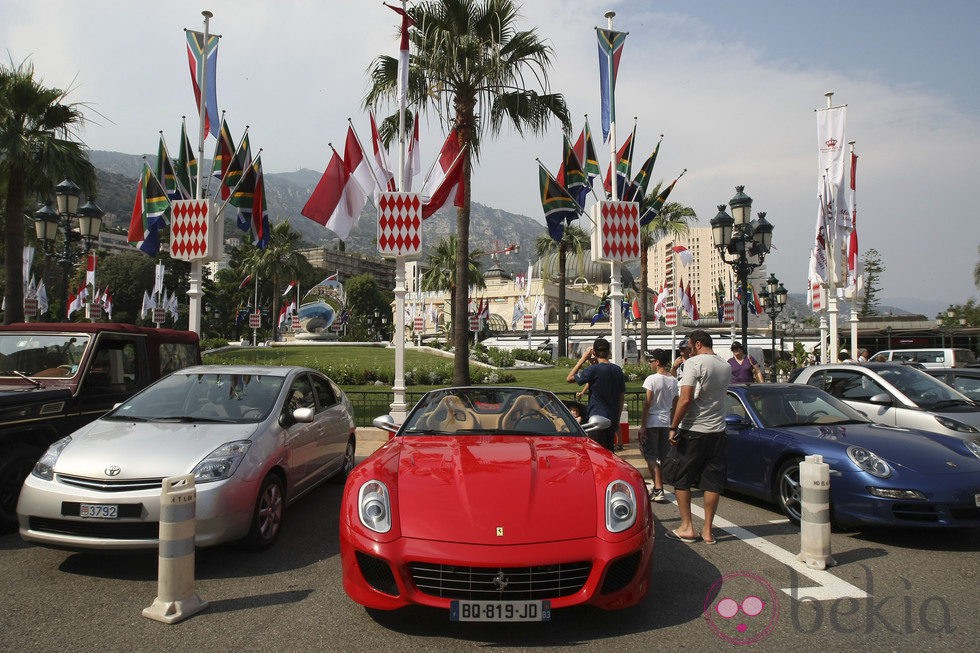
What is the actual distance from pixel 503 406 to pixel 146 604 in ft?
9.41

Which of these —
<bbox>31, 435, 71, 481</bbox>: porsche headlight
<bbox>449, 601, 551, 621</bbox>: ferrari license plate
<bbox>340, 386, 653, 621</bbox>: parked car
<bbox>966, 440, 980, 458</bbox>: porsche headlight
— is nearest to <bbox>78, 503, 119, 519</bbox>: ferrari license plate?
<bbox>31, 435, 71, 481</bbox>: porsche headlight

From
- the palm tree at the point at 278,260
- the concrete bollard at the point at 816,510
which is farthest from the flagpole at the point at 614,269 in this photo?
the palm tree at the point at 278,260

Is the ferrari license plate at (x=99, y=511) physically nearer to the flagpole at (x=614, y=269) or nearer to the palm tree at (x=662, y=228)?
the flagpole at (x=614, y=269)

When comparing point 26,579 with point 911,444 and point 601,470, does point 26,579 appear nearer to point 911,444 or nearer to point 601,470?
point 601,470

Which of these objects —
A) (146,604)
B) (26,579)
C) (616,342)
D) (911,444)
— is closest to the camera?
(146,604)

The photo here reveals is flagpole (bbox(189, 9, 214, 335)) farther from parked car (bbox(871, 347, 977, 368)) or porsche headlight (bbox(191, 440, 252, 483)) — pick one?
parked car (bbox(871, 347, 977, 368))

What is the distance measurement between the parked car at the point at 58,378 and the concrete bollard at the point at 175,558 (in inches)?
108

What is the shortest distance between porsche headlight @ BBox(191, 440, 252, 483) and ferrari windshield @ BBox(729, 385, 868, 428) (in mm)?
5148

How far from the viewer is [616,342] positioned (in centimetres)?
1030

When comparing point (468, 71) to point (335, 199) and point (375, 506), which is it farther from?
point (375, 506)

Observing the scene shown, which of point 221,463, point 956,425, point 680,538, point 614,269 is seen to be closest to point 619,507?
point 680,538

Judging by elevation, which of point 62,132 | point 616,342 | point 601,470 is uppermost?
point 62,132

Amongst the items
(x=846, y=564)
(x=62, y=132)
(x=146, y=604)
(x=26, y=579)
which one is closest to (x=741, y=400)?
(x=846, y=564)

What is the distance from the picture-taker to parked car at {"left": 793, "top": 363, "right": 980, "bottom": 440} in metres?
7.30
